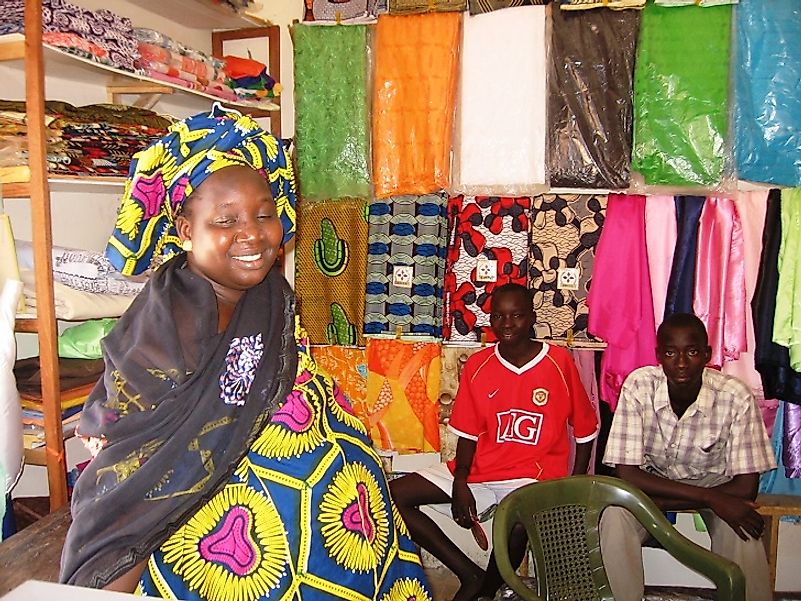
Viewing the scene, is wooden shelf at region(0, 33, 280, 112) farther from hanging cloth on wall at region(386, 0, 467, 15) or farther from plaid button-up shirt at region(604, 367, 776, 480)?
plaid button-up shirt at region(604, 367, 776, 480)

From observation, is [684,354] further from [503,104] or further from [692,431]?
[503,104]

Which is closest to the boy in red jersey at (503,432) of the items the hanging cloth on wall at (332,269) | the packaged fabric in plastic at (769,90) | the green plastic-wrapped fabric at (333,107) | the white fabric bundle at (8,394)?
the hanging cloth on wall at (332,269)

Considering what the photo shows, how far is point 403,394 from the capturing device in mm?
3328

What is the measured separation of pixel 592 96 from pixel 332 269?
1.35 meters

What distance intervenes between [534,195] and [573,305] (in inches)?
19.2

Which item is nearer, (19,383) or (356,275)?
(19,383)

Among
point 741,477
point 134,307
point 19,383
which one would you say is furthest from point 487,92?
point 134,307

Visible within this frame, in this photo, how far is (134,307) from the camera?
113 centimetres

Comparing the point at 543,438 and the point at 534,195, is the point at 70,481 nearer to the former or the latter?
the point at 543,438

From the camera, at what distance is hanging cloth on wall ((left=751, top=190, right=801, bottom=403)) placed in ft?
9.14

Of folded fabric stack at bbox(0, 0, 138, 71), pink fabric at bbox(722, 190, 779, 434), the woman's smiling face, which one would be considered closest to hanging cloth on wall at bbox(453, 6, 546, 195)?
pink fabric at bbox(722, 190, 779, 434)

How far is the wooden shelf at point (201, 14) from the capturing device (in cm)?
305

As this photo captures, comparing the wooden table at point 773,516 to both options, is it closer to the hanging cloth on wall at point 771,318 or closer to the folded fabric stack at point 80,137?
the hanging cloth on wall at point 771,318

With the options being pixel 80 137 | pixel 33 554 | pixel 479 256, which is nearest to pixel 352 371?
pixel 479 256
